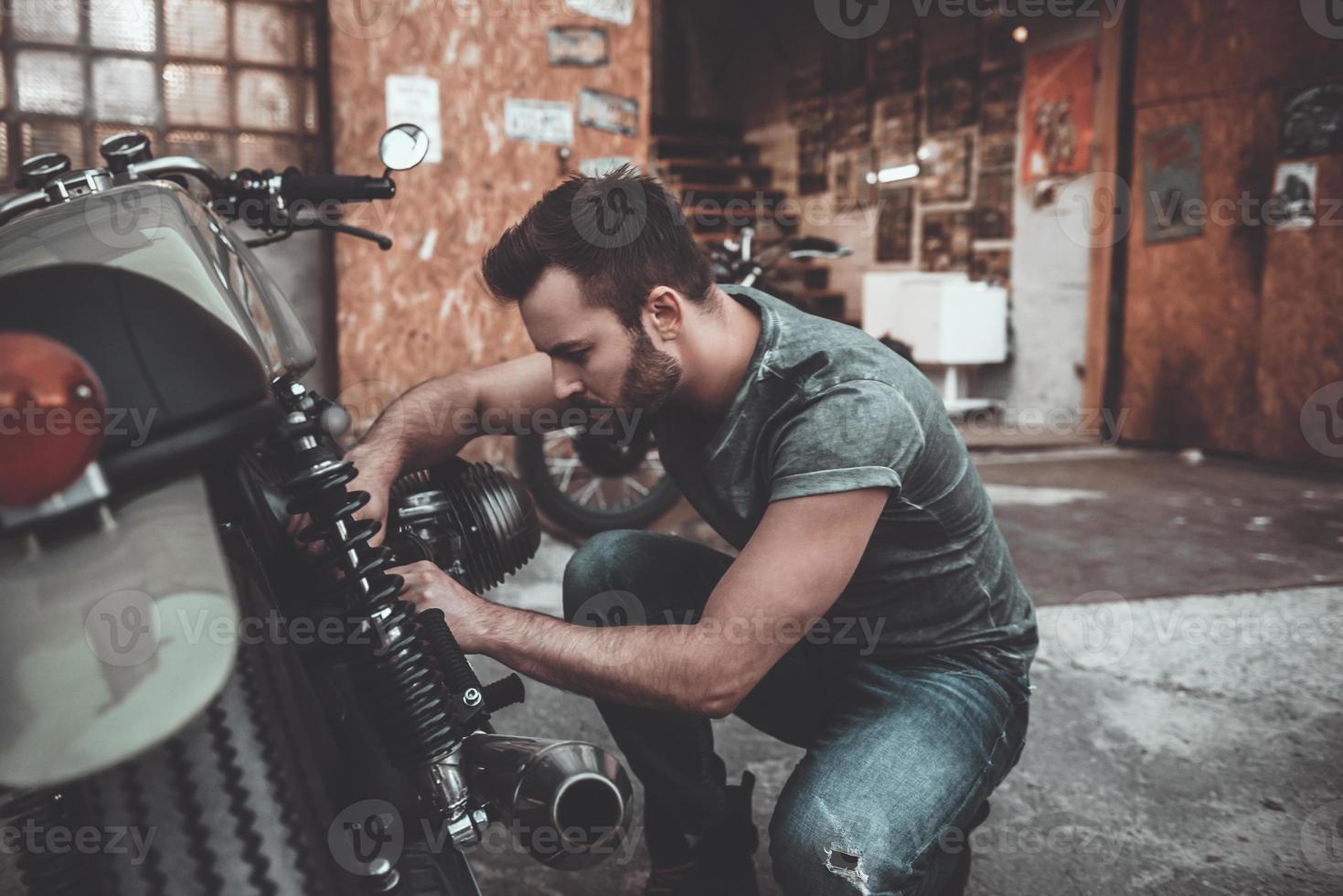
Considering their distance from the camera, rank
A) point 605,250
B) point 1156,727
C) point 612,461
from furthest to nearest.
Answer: point 612,461 < point 1156,727 < point 605,250

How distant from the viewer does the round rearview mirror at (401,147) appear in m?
1.65

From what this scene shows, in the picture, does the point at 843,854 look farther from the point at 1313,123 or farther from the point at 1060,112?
the point at 1060,112

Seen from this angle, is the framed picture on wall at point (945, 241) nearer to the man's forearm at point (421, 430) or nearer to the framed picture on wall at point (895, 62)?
the framed picture on wall at point (895, 62)

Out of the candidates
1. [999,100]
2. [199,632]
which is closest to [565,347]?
[199,632]

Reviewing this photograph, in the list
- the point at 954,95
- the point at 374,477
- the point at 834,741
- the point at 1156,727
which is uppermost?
the point at 954,95

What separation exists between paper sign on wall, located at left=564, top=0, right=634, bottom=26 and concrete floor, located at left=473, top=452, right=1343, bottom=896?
2.45 meters

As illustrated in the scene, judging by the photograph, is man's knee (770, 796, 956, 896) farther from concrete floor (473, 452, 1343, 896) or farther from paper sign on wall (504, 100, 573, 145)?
paper sign on wall (504, 100, 573, 145)

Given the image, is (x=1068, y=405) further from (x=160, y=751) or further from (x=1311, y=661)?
(x=160, y=751)

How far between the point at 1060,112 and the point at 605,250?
7075 millimetres

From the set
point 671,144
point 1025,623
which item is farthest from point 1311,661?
point 671,144

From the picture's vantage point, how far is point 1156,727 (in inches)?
94.5

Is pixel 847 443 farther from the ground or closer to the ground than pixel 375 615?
farther from the ground

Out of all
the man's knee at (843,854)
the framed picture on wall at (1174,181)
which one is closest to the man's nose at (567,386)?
the man's knee at (843,854)

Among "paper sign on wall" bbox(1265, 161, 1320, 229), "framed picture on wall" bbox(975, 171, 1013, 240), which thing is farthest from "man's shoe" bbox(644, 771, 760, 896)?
"framed picture on wall" bbox(975, 171, 1013, 240)
